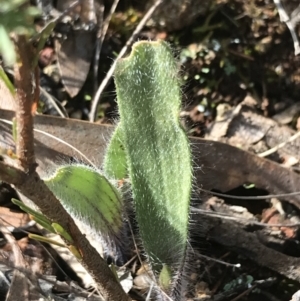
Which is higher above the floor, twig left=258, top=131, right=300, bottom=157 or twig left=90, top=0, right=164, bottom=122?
twig left=90, top=0, right=164, bottom=122

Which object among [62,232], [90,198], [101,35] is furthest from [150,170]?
[101,35]

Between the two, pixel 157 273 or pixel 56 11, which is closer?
pixel 157 273

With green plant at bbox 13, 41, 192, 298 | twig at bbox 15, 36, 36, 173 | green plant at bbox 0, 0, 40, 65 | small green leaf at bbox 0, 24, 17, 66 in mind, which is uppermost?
green plant at bbox 0, 0, 40, 65

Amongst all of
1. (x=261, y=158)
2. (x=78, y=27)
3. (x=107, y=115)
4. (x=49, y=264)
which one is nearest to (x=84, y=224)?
(x=49, y=264)

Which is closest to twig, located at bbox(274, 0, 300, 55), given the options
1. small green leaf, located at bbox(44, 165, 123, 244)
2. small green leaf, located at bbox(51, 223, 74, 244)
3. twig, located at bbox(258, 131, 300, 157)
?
twig, located at bbox(258, 131, 300, 157)

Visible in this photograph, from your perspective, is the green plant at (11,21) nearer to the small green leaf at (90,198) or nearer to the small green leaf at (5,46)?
the small green leaf at (5,46)

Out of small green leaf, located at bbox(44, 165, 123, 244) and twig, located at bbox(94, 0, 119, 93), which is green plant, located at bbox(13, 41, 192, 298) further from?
twig, located at bbox(94, 0, 119, 93)

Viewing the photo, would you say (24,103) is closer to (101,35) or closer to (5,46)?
(5,46)

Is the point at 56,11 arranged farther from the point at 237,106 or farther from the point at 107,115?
the point at 237,106
